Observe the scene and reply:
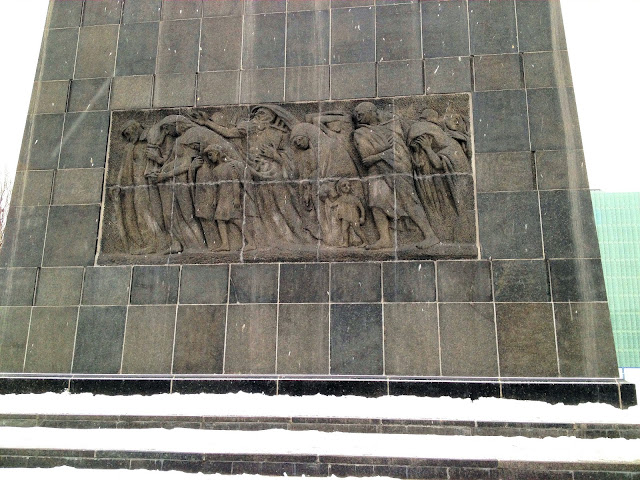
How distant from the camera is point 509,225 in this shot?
30.0 feet

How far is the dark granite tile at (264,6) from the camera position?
10531mm

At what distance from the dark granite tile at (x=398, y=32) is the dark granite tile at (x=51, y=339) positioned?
663 cm

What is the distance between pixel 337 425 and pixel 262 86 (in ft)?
18.5

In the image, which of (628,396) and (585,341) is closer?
(628,396)

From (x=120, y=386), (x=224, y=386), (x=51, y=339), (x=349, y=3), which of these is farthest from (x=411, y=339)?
(x=349, y=3)

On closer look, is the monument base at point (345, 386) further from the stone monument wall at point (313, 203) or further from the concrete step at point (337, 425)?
the concrete step at point (337, 425)

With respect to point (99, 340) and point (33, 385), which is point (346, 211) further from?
point (33, 385)

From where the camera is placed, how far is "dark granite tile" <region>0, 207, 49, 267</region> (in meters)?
10.0

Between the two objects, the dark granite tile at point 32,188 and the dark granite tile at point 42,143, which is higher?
the dark granite tile at point 42,143

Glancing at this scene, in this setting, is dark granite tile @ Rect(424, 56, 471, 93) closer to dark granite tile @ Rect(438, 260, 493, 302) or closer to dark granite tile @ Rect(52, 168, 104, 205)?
dark granite tile @ Rect(438, 260, 493, 302)

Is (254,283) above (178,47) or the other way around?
the other way around

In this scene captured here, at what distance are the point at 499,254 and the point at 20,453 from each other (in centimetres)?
706

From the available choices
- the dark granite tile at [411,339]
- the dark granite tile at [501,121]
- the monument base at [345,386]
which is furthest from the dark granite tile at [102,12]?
the dark granite tile at [411,339]

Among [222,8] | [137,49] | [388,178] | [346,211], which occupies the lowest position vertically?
[346,211]
